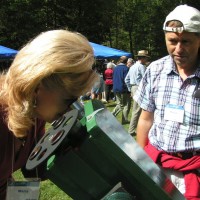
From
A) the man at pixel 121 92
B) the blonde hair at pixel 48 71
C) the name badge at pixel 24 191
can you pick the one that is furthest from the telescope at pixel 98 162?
the man at pixel 121 92

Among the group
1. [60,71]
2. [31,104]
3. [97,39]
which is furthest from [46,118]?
[97,39]

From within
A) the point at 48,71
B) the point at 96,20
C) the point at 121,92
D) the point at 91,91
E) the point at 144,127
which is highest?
the point at 48,71

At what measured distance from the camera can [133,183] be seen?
0.99 m

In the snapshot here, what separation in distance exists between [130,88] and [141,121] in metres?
5.86

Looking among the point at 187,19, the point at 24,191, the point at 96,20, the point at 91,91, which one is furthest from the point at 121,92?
the point at 96,20

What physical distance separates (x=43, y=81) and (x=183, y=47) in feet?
3.28

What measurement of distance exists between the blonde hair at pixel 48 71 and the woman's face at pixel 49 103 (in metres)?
0.02

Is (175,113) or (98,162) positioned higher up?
(98,162)

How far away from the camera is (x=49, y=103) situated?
1459mm

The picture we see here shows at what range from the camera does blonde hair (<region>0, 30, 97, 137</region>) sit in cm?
139

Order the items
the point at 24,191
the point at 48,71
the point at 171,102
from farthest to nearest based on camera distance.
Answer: the point at 171,102 → the point at 24,191 → the point at 48,71

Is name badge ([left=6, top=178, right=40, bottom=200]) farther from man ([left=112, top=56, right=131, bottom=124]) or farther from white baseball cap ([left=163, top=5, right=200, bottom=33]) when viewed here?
man ([left=112, top=56, right=131, bottom=124])

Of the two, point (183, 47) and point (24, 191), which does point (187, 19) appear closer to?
point (183, 47)

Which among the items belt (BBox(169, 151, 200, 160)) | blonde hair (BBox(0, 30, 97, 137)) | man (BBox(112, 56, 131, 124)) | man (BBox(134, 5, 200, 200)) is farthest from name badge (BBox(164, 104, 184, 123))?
man (BBox(112, 56, 131, 124))
